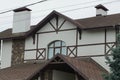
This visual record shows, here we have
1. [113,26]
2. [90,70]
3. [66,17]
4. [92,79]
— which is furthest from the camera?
[66,17]

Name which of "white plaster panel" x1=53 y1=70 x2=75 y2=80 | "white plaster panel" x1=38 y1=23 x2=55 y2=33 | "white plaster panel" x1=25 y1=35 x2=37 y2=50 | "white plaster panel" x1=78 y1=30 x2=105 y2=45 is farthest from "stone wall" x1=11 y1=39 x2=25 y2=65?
"white plaster panel" x1=53 y1=70 x2=75 y2=80

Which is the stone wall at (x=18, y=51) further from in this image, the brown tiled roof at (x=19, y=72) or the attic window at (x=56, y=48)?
the attic window at (x=56, y=48)

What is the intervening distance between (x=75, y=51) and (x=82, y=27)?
69.9 inches

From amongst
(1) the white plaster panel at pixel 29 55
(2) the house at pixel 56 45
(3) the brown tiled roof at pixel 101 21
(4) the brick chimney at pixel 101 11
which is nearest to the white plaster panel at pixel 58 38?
(2) the house at pixel 56 45

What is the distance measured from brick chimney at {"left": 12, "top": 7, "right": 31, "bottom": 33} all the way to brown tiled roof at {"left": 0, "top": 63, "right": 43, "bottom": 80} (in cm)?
359

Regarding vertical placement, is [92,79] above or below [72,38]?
below

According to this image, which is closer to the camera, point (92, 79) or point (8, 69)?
point (92, 79)

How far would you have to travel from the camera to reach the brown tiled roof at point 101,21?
27.9m

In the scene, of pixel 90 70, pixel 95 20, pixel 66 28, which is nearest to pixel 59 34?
pixel 66 28

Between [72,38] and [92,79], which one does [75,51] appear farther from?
[92,79]

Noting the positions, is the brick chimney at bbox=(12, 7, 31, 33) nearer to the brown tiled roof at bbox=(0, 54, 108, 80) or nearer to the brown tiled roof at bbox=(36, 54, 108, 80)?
the brown tiled roof at bbox=(0, 54, 108, 80)

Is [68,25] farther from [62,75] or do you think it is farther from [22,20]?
[22,20]

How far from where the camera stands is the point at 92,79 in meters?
23.0

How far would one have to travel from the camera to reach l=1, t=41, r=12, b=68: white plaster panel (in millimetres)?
32688
